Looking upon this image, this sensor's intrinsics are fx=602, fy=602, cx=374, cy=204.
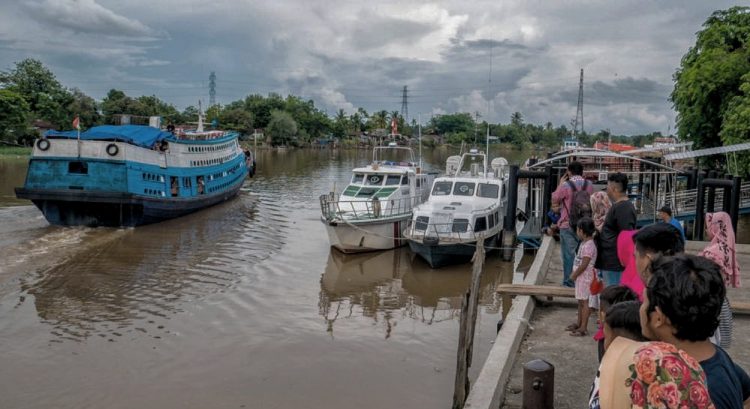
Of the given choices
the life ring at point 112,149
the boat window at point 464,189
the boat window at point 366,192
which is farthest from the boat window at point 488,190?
the life ring at point 112,149

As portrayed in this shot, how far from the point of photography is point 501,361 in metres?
6.57

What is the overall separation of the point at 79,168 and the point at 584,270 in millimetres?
20800

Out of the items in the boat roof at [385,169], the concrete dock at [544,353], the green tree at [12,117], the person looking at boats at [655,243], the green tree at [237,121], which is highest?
the green tree at [237,121]

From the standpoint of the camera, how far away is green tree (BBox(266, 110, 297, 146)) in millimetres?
91062

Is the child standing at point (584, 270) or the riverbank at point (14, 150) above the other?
the riverbank at point (14, 150)

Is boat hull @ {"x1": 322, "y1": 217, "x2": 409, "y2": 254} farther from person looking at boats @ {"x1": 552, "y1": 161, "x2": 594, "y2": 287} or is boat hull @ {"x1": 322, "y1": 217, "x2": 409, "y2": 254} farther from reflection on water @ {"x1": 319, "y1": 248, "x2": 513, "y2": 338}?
person looking at boats @ {"x1": 552, "y1": 161, "x2": 594, "y2": 287}

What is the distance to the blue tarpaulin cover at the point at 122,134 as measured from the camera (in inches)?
905

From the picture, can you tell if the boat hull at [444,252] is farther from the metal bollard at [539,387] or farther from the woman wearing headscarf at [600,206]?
the metal bollard at [539,387]

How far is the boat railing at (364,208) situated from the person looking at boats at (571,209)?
9326mm

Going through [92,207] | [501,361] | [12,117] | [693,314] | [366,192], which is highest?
[12,117]

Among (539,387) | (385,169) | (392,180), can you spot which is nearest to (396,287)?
(392,180)

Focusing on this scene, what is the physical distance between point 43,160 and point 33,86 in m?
56.7

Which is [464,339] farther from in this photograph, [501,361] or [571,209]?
[571,209]

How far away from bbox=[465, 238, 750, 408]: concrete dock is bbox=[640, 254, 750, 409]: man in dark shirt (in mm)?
3095
